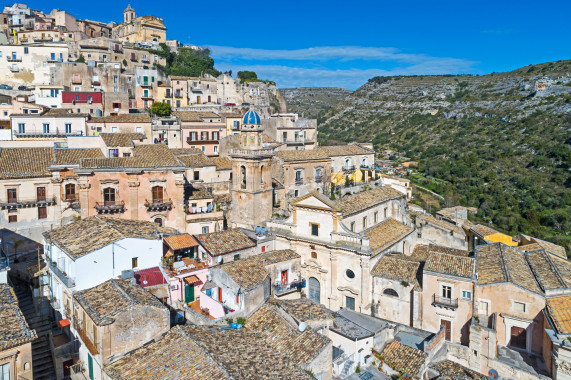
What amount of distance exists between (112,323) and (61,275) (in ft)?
21.6

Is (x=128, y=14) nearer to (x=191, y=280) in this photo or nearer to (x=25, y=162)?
(x=25, y=162)

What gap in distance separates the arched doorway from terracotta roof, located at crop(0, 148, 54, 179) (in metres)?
20.0

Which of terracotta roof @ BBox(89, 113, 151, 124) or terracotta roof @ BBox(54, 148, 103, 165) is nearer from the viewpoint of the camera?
terracotta roof @ BBox(54, 148, 103, 165)

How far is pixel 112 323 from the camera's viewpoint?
56.6 ft

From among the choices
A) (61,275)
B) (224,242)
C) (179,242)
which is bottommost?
(61,275)

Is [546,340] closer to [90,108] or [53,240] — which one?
[53,240]

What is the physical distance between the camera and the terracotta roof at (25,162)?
29781 millimetres

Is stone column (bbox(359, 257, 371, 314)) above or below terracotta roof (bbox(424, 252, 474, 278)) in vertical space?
below

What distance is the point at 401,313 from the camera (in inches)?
1094

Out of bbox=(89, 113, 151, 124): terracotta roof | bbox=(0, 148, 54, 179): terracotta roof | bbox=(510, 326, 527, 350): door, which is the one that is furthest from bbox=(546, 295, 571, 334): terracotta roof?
bbox=(89, 113, 151, 124): terracotta roof

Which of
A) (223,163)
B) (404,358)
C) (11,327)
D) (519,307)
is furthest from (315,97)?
(11,327)

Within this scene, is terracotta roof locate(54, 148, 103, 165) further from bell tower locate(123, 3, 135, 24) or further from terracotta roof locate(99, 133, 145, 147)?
bell tower locate(123, 3, 135, 24)

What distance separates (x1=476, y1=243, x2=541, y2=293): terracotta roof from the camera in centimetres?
2498

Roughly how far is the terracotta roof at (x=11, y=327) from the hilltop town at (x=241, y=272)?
0.07m
